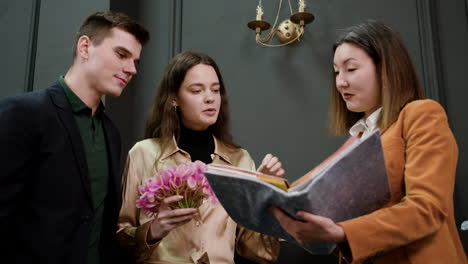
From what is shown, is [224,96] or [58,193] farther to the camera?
[224,96]

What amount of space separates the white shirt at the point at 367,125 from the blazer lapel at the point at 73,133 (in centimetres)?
107

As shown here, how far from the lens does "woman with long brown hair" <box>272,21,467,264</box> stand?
1164 mm

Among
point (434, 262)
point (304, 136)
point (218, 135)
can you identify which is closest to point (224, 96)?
point (218, 135)

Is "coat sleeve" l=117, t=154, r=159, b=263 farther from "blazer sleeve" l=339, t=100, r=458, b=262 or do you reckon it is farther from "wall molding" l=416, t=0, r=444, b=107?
"wall molding" l=416, t=0, r=444, b=107

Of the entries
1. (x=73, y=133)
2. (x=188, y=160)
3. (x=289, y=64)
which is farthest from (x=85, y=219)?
(x=289, y=64)

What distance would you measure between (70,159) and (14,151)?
198mm

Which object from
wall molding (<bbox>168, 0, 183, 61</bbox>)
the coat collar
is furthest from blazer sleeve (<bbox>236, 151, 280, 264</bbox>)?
wall molding (<bbox>168, 0, 183, 61</bbox>)

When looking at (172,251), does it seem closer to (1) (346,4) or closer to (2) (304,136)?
(2) (304,136)

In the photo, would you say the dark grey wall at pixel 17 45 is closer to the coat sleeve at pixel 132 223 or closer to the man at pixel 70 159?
the man at pixel 70 159

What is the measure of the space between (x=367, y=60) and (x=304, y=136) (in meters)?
1.10

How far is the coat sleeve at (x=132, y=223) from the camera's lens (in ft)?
5.79

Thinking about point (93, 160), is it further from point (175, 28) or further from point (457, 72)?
point (457, 72)

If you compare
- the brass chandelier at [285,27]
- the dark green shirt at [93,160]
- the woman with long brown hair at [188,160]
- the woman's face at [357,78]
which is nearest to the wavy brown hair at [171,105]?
the woman with long brown hair at [188,160]

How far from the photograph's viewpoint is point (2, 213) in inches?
55.4
